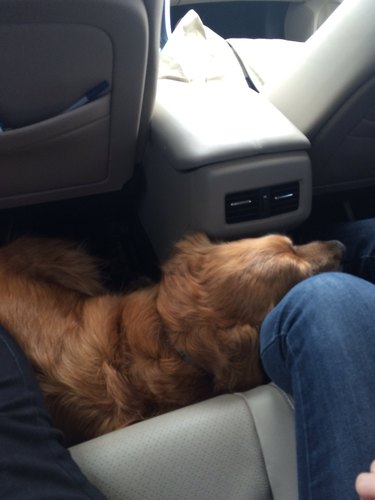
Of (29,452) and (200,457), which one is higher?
(29,452)

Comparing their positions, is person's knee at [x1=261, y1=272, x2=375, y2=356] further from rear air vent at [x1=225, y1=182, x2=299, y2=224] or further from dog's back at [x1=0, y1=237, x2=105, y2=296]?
dog's back at [x1=0, y1=237, x2=105, y2=296]

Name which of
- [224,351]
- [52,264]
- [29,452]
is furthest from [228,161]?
[29,452]

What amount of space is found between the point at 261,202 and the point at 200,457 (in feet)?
2.17

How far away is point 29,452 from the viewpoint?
0.94m

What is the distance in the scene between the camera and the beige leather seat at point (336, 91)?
1.30 meters

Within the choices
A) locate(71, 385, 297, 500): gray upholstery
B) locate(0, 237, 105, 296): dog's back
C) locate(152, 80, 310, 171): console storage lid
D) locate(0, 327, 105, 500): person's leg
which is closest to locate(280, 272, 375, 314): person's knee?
locate(71, 385, 297, 500): gray upholstery

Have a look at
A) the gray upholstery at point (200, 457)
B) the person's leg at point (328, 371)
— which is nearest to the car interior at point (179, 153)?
the gray upholstery at point (200, 457)

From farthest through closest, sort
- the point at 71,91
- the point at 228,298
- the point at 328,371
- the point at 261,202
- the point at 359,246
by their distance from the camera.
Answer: the point at 359,246, the point at 261,202, the point at 228,298, the point at 71,91, the point at 328,371

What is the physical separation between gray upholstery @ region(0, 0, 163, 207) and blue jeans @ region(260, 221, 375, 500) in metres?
0.60

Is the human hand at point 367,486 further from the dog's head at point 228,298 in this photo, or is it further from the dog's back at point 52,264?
the dog's back at point 52,264

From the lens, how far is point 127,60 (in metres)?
1.12

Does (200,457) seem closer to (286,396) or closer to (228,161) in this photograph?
(286,396)

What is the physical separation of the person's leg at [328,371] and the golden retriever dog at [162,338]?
0.09 metres

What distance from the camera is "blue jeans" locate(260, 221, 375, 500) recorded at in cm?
96
